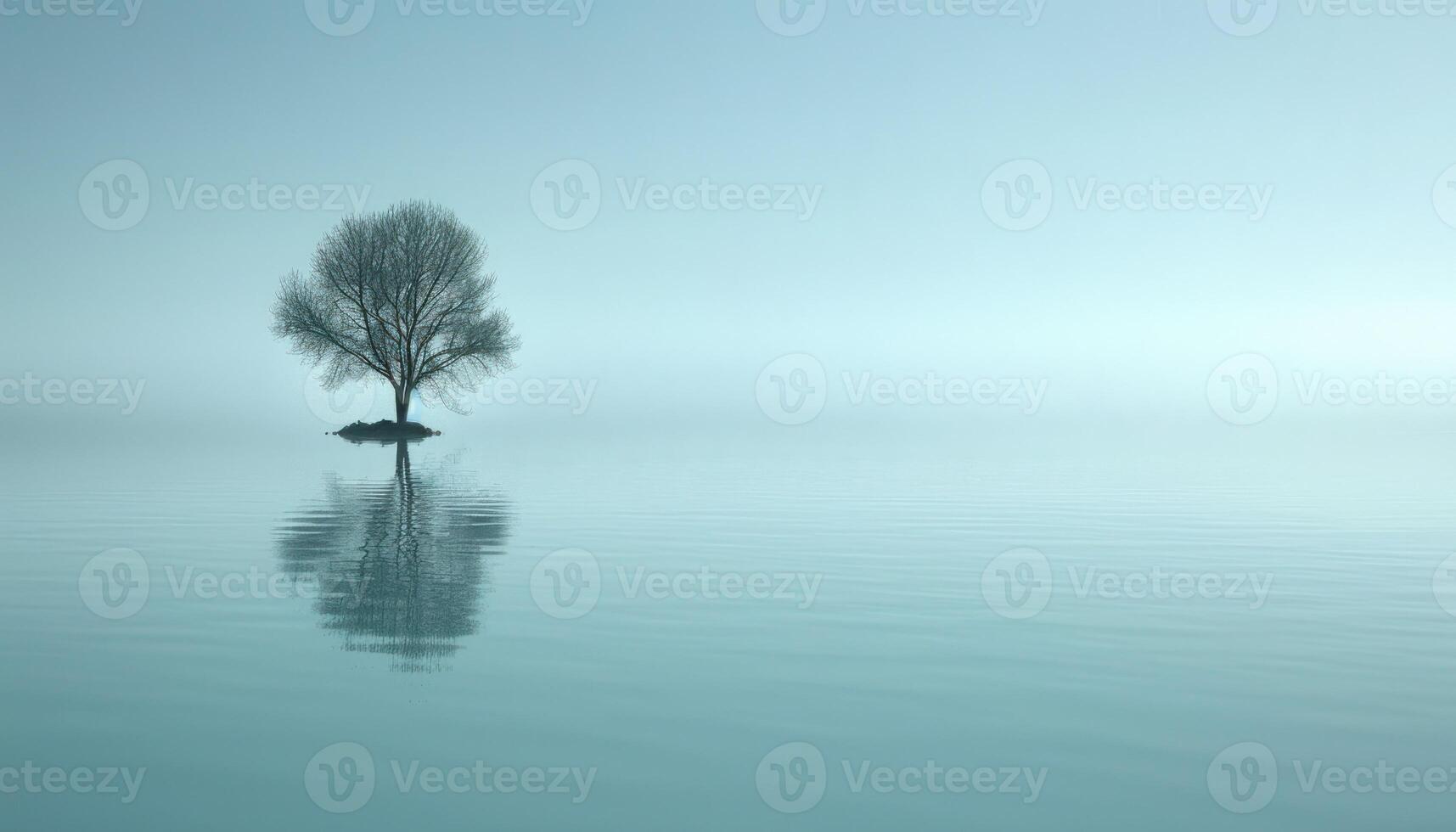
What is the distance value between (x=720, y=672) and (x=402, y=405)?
53.3 m

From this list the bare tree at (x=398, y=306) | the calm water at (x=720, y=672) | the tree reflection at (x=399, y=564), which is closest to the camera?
the calm water at (x=720, y=672)

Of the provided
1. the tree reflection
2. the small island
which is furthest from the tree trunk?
the tree reflection

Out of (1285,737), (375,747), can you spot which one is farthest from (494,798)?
(1285,737)

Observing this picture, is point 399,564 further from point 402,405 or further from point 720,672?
point 402,405

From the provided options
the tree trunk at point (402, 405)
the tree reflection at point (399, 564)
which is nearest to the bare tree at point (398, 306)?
the tree trunk at point (402, 405)

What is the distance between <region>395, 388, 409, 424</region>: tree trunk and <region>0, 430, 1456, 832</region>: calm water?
40417 millimetres

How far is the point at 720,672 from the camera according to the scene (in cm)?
717

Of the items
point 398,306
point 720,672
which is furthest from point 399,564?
point 398,306

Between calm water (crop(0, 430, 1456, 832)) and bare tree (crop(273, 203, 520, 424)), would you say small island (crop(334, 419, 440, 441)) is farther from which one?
calm water (crop(0, 430, 1456, 832))

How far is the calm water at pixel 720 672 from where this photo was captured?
194 inches

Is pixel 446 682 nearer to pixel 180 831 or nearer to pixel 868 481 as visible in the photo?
pixel 180 831

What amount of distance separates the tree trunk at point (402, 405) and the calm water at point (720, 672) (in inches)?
1591

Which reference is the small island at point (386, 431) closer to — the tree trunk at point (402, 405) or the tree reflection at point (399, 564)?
the tree trunk at point (402, 405)

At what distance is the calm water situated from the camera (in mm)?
4930
